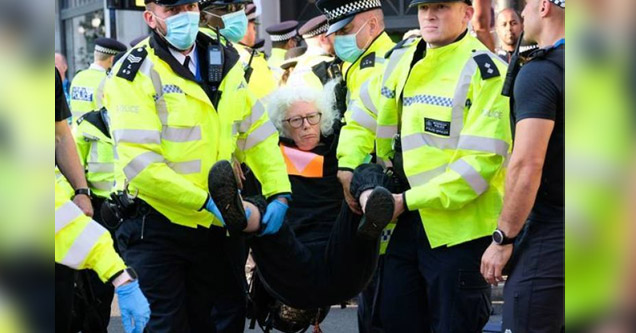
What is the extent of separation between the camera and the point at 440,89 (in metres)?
4.30

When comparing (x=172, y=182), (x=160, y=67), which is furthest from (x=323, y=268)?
(x=160, y=67)

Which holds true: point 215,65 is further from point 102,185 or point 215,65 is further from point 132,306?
point 102,185

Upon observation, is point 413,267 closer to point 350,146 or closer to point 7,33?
point 350,146

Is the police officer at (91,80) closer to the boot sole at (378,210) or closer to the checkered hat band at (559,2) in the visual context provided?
the boot sole at (378,210)

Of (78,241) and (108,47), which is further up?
(108,47)

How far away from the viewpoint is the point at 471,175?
417 cm

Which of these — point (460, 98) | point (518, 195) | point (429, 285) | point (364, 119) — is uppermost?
point (460, 98)

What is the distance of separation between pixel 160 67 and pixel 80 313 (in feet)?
5.60

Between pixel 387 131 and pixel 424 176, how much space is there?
0.39 meters

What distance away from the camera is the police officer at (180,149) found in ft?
14.3

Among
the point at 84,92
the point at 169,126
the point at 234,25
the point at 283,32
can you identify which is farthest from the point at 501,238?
the point at 283,32

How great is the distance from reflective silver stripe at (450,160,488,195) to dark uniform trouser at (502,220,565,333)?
589mm

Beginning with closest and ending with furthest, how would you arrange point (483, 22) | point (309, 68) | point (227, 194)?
point (227, 194) → point (309, 68) → point (483, 22)

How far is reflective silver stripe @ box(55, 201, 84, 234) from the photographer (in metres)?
3.01
